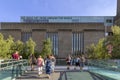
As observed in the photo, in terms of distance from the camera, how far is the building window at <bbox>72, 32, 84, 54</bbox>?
121 m

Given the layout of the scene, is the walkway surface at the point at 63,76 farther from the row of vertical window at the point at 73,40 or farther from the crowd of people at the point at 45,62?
the row of vertical window at the point at 73,40

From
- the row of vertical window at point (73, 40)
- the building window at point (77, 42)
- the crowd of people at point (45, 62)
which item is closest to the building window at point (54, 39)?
the row of vertical window at point (73, 40)

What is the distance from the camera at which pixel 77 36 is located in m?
121

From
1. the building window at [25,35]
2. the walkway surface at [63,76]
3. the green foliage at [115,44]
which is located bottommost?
the walkway surface at [63,76]

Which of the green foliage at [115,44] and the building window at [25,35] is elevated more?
the building window at [25,35]

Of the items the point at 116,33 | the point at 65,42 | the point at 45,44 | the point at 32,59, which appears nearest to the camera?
the point at 32,59

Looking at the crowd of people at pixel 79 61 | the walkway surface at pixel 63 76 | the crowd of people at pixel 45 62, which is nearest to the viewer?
the walkway surface at pixel 63 76

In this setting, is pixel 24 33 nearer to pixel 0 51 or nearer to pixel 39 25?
pixel 39 25

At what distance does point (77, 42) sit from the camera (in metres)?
123

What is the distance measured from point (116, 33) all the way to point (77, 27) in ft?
202

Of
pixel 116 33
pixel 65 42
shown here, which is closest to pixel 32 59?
pixel 116 33

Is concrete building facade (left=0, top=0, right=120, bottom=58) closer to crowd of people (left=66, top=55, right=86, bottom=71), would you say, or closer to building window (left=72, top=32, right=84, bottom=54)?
building window (left=72, top=32, right=84, bottom=54)

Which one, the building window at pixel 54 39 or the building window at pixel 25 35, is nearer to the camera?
the building window at pixel 25 35

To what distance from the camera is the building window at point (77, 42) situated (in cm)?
12144
